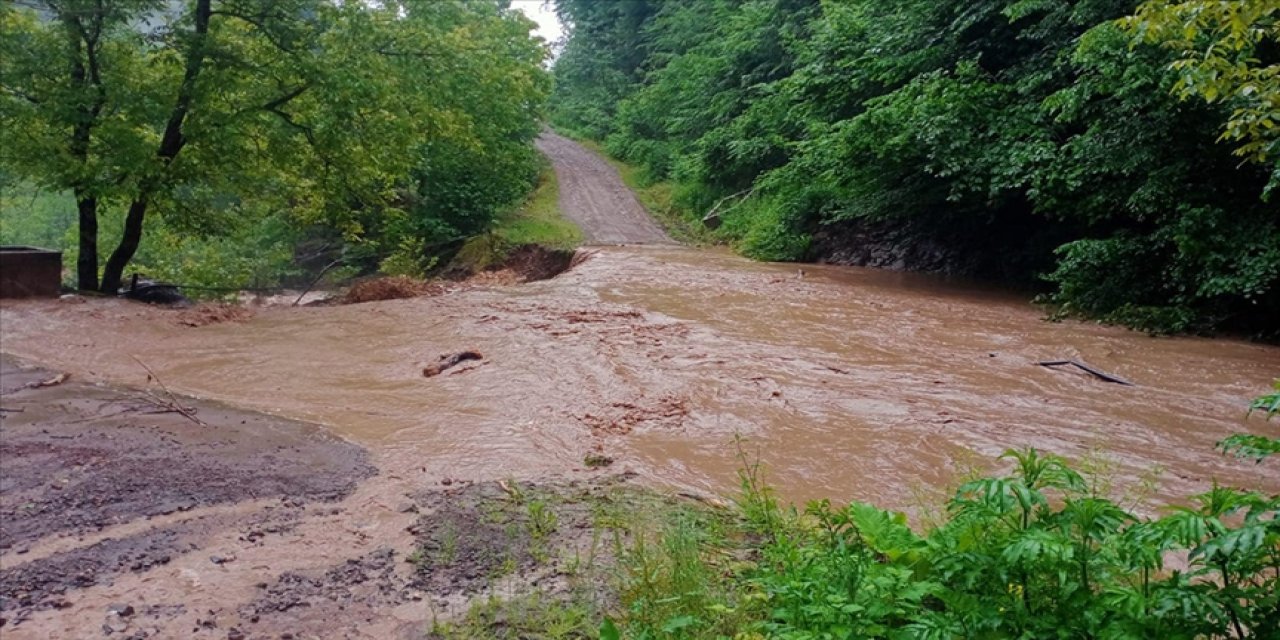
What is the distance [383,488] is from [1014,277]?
44.3 feet

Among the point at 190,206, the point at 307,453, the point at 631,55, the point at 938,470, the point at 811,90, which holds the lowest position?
the point at 307,453

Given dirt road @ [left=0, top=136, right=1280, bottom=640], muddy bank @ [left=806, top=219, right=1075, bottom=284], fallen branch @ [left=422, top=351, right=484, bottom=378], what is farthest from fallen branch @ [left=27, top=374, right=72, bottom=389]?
muddy bank @ [left=806, top=219, right=1075, bottom=284]

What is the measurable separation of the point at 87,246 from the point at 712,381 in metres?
11.8

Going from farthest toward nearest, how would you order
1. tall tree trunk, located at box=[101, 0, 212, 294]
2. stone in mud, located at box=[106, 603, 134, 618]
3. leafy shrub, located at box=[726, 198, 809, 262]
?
leafy shrub, located at box=[726, 198, 809, 262]
tall tree trunk, located at box=[101, 0, 212, 294]
stone in mud, located at box=[106, 603, 134, 618]

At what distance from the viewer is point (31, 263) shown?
11.6 m

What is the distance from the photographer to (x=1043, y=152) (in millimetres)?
11180

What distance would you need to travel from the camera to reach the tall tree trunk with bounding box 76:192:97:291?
512 inches

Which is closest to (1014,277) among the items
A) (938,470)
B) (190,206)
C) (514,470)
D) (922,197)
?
(922,197)

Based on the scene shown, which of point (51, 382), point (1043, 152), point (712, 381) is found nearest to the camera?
point (51, 382)

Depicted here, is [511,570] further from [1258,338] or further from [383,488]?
[1258,338]

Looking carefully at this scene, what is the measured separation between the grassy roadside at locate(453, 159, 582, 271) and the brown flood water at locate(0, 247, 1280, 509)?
853 cm

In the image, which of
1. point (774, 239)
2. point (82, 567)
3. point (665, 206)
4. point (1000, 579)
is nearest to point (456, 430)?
point (82, 567)

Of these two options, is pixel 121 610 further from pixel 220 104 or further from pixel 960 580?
pixel 220 104

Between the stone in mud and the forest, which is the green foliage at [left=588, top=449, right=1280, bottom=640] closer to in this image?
the stone in mud
